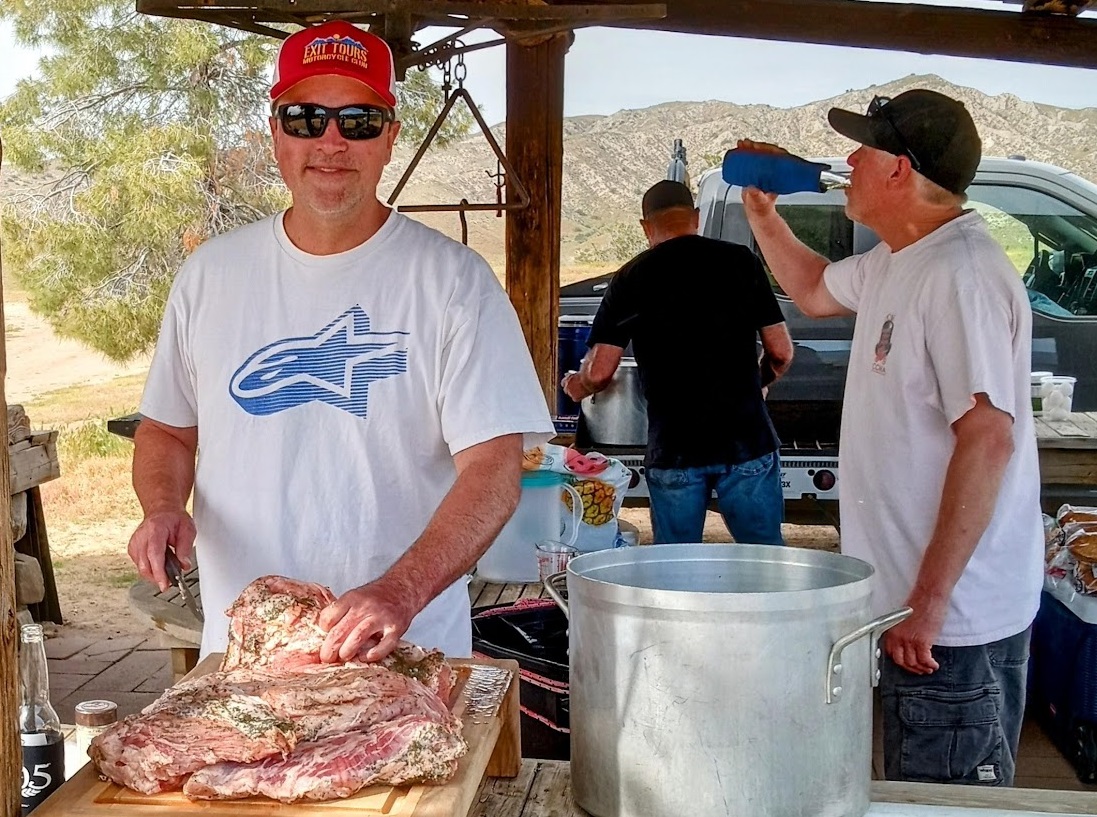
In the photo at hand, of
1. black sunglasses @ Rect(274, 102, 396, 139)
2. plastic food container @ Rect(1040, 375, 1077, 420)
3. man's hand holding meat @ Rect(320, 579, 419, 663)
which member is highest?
black sunglasses @ Rect(274, 102, 396, 139)

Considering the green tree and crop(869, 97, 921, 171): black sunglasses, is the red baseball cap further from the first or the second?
the green tree

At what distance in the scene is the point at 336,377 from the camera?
2.33m

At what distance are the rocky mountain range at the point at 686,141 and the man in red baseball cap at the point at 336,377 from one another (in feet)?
94.9

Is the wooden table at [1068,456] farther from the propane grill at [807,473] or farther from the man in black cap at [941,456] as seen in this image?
the man in black cap at [941,456]

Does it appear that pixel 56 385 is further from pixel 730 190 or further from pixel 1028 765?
pixel 1028 765

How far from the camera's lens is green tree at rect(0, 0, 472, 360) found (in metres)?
13.0

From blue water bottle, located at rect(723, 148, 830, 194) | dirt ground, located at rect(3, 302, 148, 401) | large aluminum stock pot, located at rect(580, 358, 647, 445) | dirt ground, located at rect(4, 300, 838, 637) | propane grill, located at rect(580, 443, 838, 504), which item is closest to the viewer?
blue water bottle, located at rect(723, 148, 830, 194)

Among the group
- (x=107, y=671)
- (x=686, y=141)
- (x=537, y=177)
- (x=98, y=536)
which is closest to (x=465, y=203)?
(x=537, y=177)

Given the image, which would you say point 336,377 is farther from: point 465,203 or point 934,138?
point 465,203

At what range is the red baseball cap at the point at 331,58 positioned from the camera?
2.39 meters

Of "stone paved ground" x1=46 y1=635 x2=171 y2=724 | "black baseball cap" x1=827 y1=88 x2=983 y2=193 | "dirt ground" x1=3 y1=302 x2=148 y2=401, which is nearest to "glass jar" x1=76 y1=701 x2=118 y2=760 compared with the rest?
"black baseball cap" x1=827 y1=88 x2=983 y2=193

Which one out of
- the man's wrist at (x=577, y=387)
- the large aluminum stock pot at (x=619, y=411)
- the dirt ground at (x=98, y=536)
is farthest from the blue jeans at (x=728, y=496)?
the dirt ground at (x=98, y=536)

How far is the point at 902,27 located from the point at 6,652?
497cm

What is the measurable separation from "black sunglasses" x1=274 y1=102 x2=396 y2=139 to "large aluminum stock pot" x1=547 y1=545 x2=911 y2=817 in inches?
45.6
